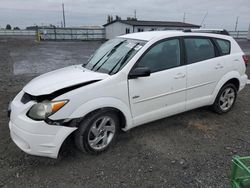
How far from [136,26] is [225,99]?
27.0m

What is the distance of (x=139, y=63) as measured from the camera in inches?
138

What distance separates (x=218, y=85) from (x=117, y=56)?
207cm

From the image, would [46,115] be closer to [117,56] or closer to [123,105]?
[123,105]

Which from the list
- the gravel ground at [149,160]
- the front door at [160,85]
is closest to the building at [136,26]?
the front door at [160,85]

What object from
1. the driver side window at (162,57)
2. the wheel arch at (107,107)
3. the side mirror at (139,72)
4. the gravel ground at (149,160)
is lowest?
the gravel ground at (149,160)

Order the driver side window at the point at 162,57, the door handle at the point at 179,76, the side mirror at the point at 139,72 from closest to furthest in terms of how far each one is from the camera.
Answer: the side mirror at the point at 139,72
the driver side window at the point at 162,57
the door handle at the point at 179,76

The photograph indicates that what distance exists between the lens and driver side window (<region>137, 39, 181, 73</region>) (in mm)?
3622

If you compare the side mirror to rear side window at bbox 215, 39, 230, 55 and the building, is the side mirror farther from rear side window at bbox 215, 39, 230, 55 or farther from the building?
the building

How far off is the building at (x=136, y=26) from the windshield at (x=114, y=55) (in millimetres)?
23942

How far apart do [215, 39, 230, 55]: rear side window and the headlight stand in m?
3.19

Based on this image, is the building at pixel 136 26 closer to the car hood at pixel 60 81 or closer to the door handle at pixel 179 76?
the door handle at pixel 179 76

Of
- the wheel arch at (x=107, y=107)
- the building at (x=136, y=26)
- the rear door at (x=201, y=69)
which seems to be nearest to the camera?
the wheel arch at (x=107, y=107)

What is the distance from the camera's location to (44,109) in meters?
A: 2.89

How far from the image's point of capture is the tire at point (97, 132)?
3.12 m
